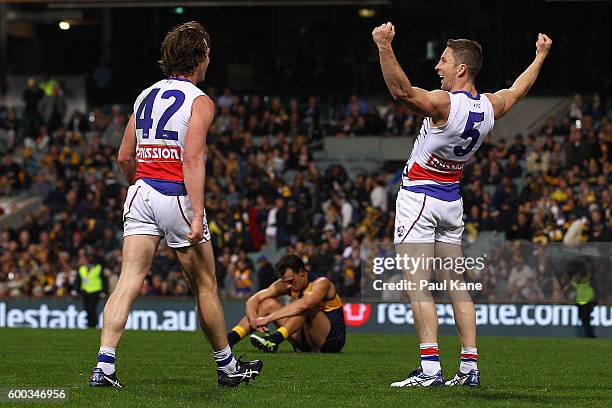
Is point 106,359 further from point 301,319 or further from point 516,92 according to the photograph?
point 301,319

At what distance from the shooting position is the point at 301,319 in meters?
14.2

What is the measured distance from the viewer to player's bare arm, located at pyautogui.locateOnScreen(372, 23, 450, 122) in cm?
840

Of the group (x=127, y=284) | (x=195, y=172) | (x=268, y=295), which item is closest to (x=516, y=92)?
(x=195, y=172)

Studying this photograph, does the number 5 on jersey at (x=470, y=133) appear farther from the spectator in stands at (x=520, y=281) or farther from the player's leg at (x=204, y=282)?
the spectator in stands at (x=520, y=281)

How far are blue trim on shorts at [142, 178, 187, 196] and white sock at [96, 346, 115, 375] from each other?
1.05 meters

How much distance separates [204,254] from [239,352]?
6.95m

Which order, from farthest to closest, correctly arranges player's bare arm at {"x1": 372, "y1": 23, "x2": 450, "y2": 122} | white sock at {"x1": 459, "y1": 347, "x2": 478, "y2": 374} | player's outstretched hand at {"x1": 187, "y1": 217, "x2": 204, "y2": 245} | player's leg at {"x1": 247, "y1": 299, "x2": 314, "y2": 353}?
player's leg at {"x1": 247, "y1": 299, "x2": 314, "y2": 353} < white sock at {"x1": 459, "y1": 347, "x2": 478, "y2": 374} < player's bare arm at {"x1": 372, "y1": 23, "x2": 450, "y2": 122} < player's outstretched hand at {"x1": 187, "y1": 217, "x2": 204, "y2": 245}

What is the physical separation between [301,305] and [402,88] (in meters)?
5.99

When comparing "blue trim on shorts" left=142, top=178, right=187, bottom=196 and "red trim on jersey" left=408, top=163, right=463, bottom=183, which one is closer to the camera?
"blue trim on shorts" left=142, top=178, right=187, bottom=196

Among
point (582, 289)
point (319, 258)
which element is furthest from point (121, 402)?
point (319, 258)

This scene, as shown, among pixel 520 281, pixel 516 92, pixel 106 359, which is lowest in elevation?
pixel 520 281

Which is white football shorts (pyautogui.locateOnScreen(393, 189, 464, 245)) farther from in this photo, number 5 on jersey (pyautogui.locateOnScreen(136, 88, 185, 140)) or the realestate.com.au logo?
the realestate.com.au logo

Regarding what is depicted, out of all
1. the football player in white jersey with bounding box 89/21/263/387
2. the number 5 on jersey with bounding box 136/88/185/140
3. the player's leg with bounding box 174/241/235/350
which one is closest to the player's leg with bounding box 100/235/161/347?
the football player in white jersey with bounding box 89/21/263/387

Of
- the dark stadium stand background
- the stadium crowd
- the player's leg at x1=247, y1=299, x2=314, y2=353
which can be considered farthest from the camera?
the dark stadium stand background
